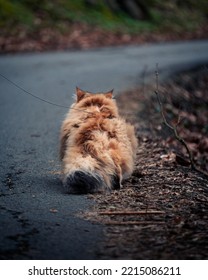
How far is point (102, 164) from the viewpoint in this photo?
607 cm

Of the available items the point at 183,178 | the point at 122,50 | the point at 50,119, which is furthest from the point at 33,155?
the point at 122,50

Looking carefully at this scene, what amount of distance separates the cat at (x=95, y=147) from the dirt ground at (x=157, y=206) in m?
0.19

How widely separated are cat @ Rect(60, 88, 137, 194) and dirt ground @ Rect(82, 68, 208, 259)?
19cm

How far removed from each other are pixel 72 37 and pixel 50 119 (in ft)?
38.5

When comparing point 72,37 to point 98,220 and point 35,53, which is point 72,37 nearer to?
point 35,53

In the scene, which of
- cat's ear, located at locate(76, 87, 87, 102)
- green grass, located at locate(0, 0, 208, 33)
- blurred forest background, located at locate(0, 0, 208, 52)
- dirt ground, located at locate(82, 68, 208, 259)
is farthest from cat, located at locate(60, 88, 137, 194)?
green grass, located at locate(0, 0, 208, 33)

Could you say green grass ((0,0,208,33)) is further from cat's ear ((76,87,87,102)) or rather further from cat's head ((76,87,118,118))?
cat's head ((76,87,118,118))

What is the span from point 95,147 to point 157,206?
86 cm

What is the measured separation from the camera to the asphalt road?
4.93 meters

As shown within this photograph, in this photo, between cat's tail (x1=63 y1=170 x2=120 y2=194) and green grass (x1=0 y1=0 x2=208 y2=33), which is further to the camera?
green grass (x1=0 y1=0 x2=208 y2=33)

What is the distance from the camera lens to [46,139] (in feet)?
30.6

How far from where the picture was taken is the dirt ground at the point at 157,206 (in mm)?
4832

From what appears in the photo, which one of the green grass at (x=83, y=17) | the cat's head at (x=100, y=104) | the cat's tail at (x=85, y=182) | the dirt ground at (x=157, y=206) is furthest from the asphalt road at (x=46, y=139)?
the green grass at (x=83, y=17)

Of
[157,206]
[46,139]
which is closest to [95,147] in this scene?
[157,206]
